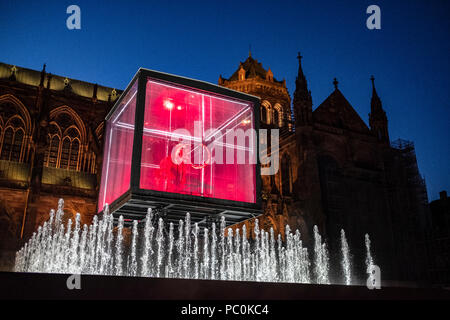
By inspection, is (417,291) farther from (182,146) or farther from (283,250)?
(283,250)

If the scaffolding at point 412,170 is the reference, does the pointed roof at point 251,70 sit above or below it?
above

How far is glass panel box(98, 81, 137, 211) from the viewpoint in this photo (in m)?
7.25

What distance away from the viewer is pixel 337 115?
32.7 m

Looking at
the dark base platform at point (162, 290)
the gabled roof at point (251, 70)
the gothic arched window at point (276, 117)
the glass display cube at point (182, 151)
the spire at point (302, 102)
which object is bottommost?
the dark base platform at point (162, 290)

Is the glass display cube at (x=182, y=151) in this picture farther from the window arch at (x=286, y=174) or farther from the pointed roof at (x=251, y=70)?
the pointed roof at (x=251, y=70)

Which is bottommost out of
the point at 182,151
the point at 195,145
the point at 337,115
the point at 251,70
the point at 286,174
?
the point at 182,151

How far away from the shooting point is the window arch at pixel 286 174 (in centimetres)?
3123

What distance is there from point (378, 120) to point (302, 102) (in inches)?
331

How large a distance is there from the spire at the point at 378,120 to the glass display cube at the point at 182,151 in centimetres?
2830

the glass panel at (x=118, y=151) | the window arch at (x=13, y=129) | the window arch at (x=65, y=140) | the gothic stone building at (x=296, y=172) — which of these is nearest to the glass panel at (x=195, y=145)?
the glass panel at (x=118, y=151)

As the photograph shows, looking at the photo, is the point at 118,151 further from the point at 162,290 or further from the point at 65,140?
the point at 65,140

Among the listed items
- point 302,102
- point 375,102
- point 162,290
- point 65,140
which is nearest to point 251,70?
point 375,102

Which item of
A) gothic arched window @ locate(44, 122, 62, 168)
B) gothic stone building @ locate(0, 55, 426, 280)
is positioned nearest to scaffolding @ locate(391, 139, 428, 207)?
gothic stone building @ locate(0, 55, 426, 280)

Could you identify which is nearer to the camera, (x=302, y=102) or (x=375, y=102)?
(x=302, y=102)
